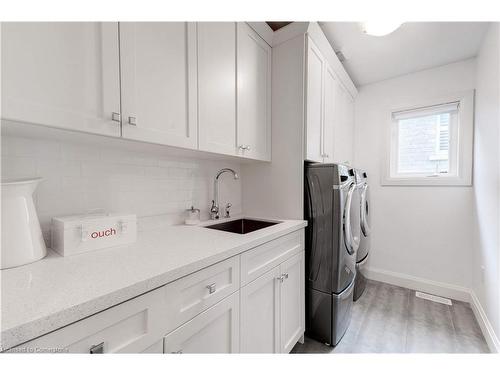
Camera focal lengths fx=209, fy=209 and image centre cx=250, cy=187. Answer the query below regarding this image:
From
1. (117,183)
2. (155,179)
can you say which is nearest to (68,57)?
(117,183)

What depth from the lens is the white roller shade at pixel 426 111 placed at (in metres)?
2.31

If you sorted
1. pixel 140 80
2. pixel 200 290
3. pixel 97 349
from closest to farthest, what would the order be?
pixel 97 349, pixel 200 290, pixel 140 80

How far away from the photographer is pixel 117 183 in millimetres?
1171

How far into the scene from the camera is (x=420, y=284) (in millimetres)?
2410

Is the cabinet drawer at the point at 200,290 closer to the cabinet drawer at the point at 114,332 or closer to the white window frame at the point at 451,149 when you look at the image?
the cabinet drawer at the point at 114,332

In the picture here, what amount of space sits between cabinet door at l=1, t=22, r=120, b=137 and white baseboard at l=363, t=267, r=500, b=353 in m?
2.65

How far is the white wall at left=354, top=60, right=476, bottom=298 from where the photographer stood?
2230 millimetres

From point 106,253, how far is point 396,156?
10.2 feet

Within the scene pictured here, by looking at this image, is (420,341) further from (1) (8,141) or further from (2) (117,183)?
(1) (8,141)

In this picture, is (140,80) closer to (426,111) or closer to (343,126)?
(343,126)

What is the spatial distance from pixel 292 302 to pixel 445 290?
6.71ft

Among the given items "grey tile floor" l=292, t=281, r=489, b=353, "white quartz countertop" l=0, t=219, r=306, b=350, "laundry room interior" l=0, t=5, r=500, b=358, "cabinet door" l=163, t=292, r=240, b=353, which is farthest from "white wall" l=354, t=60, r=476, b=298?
"cabinet door" l=163, t=292, r=240, b=353

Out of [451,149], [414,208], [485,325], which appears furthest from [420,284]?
[451,149]

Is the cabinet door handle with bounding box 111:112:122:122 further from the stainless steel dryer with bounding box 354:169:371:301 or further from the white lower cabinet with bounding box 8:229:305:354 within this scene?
the stainless steel dryer with bounding box 354:169:371:301
